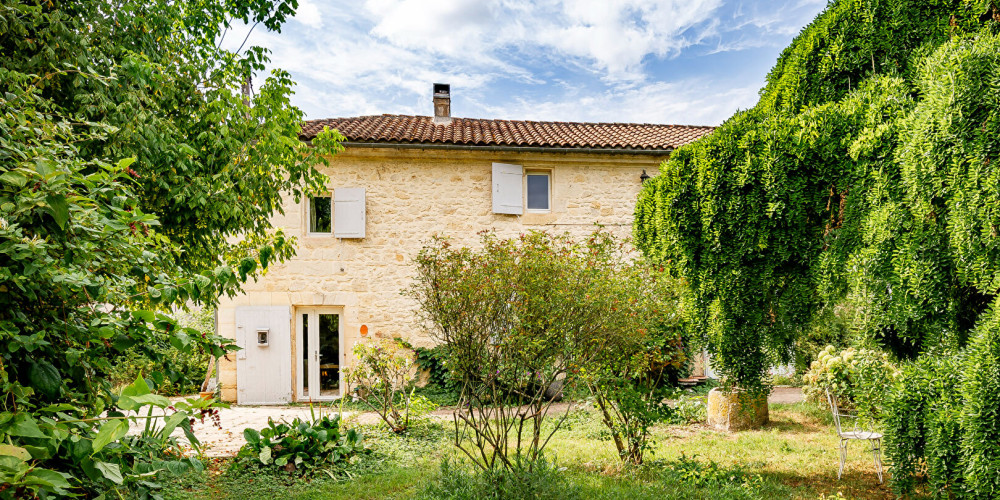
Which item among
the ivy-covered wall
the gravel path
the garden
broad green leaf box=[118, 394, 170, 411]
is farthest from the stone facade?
broad green leaf box=[118, 394, 170, 411]

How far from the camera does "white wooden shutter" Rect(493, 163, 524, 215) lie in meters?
11.5

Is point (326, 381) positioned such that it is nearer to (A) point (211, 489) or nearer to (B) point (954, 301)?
(A) point (211, 489)

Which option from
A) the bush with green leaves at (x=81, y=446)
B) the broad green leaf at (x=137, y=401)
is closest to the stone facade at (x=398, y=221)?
the bush with green leaves at (x=81, y=446)

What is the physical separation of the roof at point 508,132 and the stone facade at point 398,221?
285mm

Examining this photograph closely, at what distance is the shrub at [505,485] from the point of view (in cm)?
445

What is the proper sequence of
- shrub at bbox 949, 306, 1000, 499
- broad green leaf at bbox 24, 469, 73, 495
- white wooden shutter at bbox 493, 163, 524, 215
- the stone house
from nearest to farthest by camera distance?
broad green leaf at bbox 24, 469, 73, 495, shrub at bbox 949, 306, 1000, 499, the stone house, white wooden shutter at bbox 493, 163, 524, 215

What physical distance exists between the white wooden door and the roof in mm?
3710

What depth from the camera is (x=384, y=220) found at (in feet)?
36.8

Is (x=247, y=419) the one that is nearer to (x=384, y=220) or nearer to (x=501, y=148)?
(x=384, y=220)

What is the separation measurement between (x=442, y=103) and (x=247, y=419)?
8.21m

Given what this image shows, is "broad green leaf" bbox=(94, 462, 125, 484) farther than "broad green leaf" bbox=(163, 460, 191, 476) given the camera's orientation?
No

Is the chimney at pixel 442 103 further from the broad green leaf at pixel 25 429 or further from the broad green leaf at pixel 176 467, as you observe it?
the broad green leaf at pixel 25 429

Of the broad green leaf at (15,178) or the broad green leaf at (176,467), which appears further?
the broad green leaf at (176,467)

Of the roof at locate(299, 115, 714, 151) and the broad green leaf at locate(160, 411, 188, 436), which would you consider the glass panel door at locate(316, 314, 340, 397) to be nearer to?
the roof at locate(299, 115, 714, 151)
